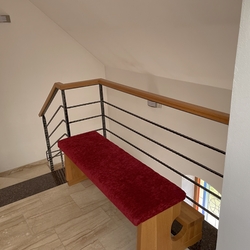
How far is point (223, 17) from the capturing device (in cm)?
183

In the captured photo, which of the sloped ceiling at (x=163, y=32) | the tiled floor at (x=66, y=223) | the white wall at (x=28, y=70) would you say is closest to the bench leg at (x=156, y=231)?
the tiled floor at (x=66, y=223)

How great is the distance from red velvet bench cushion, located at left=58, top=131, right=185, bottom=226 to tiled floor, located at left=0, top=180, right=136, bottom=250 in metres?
0.41

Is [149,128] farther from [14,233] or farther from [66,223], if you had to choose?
[14,233]

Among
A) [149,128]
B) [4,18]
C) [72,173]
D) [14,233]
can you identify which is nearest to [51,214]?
[14,233]

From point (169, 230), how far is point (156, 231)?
0.10 meters

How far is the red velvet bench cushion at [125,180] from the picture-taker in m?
1.39

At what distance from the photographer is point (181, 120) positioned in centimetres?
360

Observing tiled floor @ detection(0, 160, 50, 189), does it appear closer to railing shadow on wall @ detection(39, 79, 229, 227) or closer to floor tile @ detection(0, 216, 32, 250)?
railing shadow on wall @ detection(39, 79, 229, 227)

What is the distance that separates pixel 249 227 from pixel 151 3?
1745mm

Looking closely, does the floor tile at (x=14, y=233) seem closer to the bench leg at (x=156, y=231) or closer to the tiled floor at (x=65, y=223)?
the tiled floor at (x=65, y=223)

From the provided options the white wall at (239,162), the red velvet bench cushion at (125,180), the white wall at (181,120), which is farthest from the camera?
the white wall at (181,120)

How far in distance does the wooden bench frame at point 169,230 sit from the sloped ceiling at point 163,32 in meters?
1.30

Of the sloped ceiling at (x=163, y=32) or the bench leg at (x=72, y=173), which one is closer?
the sloped ceiling at (x=163, y=32)

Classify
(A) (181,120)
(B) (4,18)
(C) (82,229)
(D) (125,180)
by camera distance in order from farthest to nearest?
(B) (4,18) < (A) (181,120) < (C) (82,229) < (D) (125,180)
